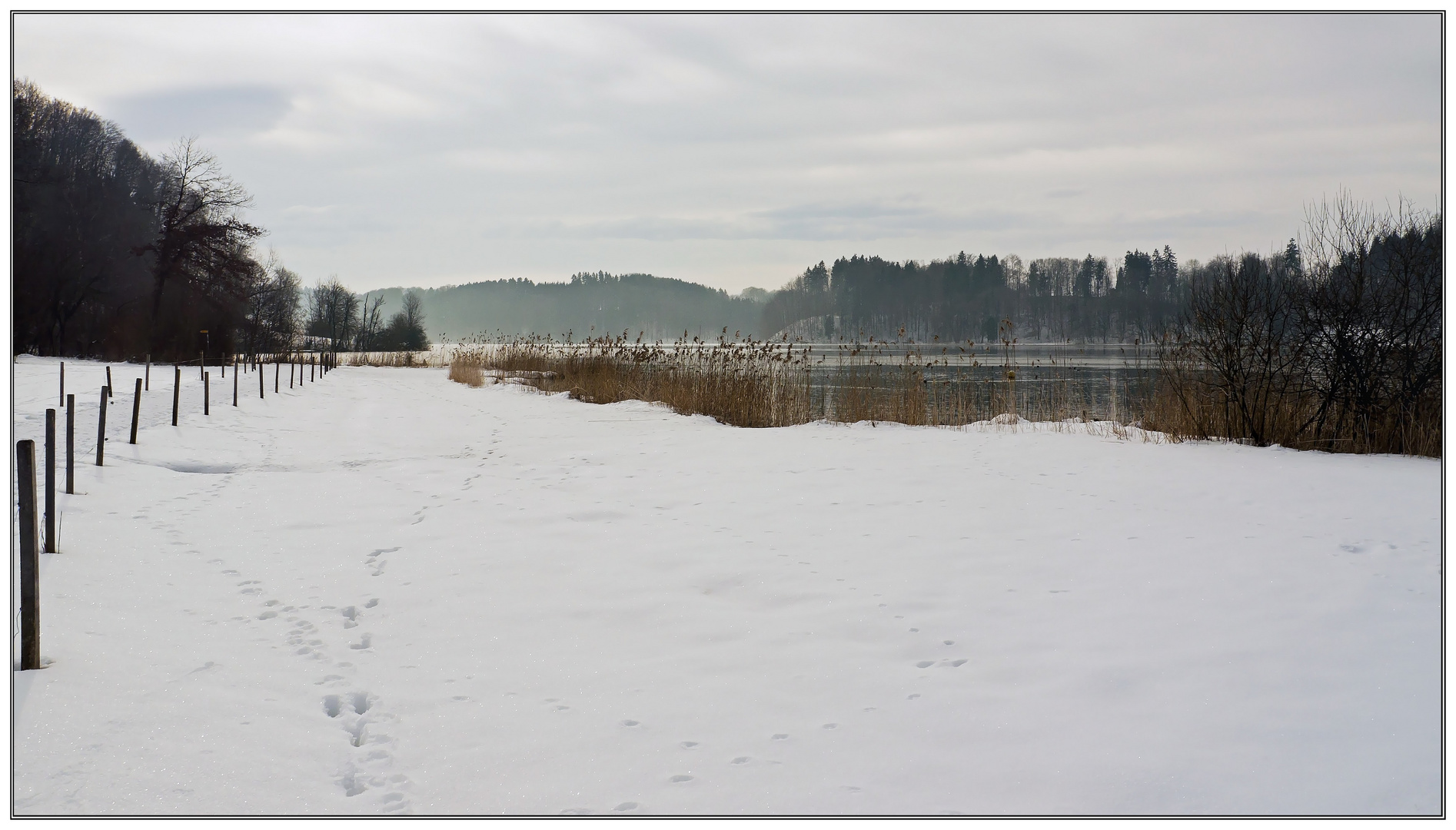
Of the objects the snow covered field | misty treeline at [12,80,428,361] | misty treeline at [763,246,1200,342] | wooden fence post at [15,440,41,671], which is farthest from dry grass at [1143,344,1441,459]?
misty treeline at [763,246,1200,342]

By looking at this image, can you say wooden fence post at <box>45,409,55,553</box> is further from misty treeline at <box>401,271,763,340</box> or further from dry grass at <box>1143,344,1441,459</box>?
misty treeline at <box>401,271,763,340</box>

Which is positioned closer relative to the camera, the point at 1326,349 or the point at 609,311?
the point at 1326,349

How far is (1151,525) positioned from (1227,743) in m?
3.14

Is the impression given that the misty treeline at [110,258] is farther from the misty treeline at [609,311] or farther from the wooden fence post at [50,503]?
the misty treeline at [609,311]

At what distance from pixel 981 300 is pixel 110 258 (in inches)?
3201

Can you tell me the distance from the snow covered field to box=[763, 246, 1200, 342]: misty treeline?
80.8m

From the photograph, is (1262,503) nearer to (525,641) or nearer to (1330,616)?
(1330,616)

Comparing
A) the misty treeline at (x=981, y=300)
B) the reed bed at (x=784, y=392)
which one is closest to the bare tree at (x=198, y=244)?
the reed bed at (x=784, y=392)

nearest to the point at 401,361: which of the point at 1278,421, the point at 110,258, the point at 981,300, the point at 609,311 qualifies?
the point at 110,258

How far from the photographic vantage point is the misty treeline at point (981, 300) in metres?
87.8

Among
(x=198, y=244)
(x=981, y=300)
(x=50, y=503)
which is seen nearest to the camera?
(x=50, y=503)

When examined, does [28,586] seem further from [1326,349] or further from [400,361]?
[400,361]

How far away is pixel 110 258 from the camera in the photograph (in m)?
39.1

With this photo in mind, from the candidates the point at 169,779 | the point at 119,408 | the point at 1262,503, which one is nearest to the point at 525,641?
the point at 169,779
